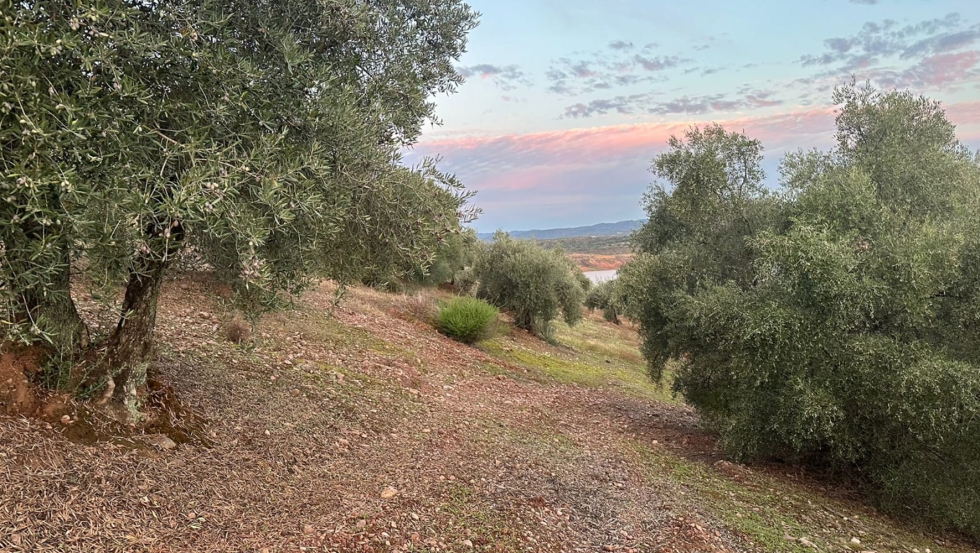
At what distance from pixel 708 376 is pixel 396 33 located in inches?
359

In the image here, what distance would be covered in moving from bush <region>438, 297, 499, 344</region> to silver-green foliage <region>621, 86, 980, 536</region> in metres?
9.05

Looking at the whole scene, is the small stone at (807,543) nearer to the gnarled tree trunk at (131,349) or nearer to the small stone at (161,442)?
the small stone at (161,442)

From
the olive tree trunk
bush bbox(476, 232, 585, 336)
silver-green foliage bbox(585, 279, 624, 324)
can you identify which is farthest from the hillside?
silver-green foliage bbox(585, 279, 624, 324)

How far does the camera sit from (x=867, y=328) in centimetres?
850

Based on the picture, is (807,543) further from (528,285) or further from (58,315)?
(528,285)

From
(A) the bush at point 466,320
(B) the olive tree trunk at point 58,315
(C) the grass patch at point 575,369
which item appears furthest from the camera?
(A) the bush at point 466,320

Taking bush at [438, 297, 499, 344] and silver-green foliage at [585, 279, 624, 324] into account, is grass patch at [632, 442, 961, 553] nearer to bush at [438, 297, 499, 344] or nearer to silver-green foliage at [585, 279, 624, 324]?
bush at [438, 297, 499, 344]

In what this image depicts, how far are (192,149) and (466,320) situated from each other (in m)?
15.3

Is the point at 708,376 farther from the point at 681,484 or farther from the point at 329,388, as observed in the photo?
the point at 329,388

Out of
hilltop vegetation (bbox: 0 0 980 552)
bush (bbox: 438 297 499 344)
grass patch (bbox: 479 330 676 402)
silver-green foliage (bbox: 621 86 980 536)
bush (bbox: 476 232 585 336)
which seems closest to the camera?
hilltop vegetation (bbox: 0 0 980 552)

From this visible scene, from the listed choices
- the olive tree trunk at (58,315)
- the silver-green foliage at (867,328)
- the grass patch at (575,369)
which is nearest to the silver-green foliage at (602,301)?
the grass patch at (575,369)

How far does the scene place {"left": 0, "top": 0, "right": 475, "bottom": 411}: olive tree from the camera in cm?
324

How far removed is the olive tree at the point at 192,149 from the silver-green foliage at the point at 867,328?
6.24 metres

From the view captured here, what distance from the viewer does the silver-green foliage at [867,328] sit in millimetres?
7496
